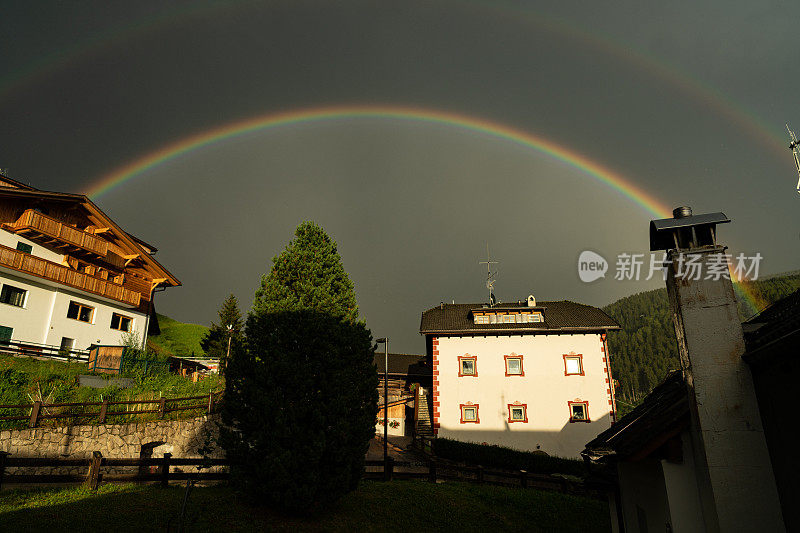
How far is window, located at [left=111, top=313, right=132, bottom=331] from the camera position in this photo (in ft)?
116

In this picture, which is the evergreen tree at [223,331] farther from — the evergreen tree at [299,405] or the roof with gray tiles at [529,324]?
the evergreen tree at [299,405]

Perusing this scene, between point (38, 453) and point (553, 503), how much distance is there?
19991mm

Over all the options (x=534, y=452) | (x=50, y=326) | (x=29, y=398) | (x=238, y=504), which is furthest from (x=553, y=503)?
(x=50, y=326)

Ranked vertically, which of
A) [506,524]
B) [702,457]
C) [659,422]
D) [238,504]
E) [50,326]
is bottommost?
[506,524]

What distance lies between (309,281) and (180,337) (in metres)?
49.7

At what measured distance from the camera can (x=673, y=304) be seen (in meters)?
7.77

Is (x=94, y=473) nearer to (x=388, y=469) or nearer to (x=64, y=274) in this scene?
(x=388, y=469)

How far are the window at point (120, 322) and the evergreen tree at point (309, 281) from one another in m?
26.2

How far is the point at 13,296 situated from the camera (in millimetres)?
29000

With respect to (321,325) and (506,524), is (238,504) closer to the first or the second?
(321,325)

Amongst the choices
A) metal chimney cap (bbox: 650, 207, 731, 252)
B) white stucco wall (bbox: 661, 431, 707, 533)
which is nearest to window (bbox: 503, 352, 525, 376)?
white stucco wall (bbox: 661, 431, 707, 533)

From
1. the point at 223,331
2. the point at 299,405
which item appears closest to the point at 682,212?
the point at 299,405

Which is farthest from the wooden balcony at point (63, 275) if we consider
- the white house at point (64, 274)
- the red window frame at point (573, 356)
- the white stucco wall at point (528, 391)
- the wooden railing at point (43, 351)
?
the red window frame at point (573, 356)

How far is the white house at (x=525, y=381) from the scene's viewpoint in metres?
29.4
